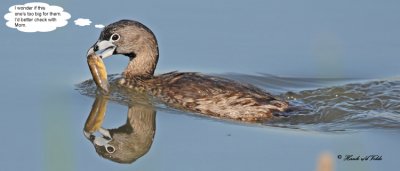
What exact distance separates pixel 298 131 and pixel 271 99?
27.7 inches

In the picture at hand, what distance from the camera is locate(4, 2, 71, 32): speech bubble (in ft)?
42.5

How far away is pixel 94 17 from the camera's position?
13031 millimetres

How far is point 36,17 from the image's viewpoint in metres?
13.2

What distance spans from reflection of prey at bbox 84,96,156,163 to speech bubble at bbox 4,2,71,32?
6.69ft

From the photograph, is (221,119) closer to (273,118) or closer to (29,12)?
(273,118)

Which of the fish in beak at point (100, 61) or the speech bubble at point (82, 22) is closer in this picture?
the fish in beak at point (100, 61)

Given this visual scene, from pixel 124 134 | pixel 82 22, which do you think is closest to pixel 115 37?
pixel 124 134

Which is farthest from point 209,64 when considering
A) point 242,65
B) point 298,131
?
point 298,131

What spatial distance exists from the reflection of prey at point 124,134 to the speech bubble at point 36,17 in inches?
80.2

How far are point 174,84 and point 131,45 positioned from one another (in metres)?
0.74

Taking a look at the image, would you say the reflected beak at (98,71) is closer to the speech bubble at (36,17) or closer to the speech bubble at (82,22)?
the speech bubble at (82,22)

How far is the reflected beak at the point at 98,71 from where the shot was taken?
37.1 feet

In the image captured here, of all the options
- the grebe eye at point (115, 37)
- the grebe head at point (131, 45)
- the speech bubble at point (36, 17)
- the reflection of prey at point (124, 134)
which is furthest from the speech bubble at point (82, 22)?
the reflection of prey at point (124, 134)

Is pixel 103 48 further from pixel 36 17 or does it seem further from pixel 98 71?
pixel 36 17
